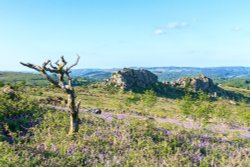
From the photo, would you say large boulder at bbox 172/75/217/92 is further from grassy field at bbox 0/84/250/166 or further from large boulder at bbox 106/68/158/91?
grassy field at bbox 0/84/250/166

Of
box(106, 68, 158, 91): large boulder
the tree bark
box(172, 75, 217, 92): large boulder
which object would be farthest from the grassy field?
box(172, 75, 217, 92): large boulder

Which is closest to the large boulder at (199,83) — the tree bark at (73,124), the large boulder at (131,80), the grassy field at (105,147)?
the large boulder at (131,80)

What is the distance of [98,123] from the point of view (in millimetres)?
18938

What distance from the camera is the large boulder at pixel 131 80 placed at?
10769 centimetres

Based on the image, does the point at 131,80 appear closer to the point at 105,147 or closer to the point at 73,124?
the point at 73,124

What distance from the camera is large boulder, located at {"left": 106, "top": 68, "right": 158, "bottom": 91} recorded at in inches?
Answer: 4240

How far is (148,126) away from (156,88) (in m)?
95.1

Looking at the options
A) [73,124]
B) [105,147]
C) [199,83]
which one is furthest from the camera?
[199,83]

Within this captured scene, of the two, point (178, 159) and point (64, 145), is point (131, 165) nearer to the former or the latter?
point (178, 159)

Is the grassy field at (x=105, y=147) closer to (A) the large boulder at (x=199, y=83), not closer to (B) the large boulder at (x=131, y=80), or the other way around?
(B) the large boulder at (x=131, y=80)

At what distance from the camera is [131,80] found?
365 feet

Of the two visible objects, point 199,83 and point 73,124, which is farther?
point 199,83

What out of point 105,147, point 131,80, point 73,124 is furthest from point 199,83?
point 105,147

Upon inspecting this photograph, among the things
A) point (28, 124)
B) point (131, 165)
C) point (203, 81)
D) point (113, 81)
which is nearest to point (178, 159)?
point (131, 165)
